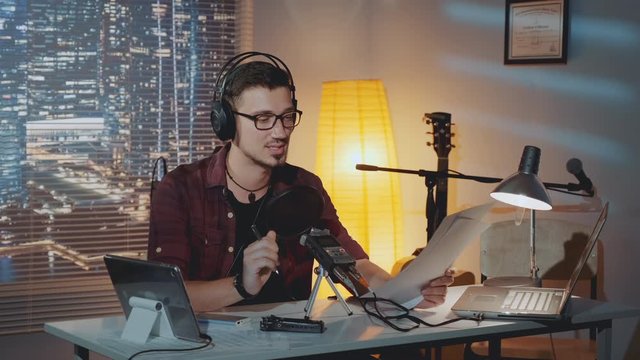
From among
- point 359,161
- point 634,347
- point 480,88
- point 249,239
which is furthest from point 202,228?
point 634,347

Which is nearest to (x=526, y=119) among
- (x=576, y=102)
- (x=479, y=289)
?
(x=576, y=102)

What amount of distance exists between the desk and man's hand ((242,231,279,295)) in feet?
0.35

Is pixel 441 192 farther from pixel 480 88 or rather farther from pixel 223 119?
pixel 223 119

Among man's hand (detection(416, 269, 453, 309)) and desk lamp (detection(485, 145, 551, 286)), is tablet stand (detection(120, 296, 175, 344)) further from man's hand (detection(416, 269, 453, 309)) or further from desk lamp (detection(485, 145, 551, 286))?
desk lamp (detection(485, 145, 551, 286))

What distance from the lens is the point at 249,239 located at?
2.91 metres

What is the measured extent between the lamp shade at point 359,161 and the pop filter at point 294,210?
1.86m

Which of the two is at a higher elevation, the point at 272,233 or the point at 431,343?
the point at 272,233

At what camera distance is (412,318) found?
2582 millimetres

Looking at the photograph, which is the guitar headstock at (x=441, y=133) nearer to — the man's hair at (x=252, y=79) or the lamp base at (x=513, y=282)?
the lamp base at (x=513, y=282)

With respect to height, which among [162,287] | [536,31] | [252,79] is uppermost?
[536,31]

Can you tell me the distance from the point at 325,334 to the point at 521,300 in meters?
0.71

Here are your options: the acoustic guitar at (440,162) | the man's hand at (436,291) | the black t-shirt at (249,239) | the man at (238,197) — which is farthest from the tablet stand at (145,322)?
the acoustic guitar at (440,162)

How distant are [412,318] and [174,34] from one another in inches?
96.6

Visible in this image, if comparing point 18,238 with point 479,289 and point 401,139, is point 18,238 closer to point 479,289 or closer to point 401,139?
point 401,139
